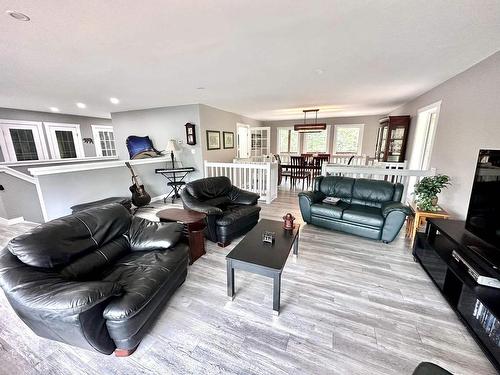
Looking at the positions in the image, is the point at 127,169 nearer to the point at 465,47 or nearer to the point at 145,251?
the point at 145,251

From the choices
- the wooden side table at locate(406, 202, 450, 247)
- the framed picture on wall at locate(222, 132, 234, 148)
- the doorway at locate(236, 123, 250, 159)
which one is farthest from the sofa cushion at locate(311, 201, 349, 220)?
the doorway at locate(236, 123, 250, 159)

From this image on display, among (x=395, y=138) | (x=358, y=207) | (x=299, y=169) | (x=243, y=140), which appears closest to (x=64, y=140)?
(x=243, y=140)

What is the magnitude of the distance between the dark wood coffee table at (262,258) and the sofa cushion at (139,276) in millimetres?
532

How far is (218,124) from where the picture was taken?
632cm

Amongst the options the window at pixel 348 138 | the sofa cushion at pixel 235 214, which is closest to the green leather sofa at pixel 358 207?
the sofa cushion at pixel 235 214

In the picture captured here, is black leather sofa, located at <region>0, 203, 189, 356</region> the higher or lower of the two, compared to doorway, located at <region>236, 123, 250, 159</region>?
lower

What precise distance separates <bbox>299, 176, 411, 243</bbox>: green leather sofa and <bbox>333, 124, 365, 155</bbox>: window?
19.5 ft

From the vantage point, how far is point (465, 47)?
2.27m

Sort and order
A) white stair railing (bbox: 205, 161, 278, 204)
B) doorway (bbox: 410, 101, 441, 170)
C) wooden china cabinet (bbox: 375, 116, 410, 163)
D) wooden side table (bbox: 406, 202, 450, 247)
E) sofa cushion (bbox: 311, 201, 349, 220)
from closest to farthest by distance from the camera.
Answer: wooden side table (bbox: 406, 202, 450, 247) < sofa cushion (bbox: 311, 201, 349, 220) < doorway (bbox: 410, 101, 441, 170) < white stair railing (bbox: 205, 161, 278, 204) < wooden china cabinet (bbox: 375, 116, 410, 163)

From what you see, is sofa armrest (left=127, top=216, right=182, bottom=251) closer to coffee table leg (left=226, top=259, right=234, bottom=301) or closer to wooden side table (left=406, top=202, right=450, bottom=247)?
coffee table leg (left=226, top=259, right=234, bottom=301)

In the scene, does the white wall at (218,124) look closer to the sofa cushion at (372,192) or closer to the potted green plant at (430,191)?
the sofa cushion at (372,192)

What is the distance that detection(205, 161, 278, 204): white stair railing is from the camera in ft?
16.5

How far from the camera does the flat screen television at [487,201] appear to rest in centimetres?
172

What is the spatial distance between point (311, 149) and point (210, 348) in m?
9.21
